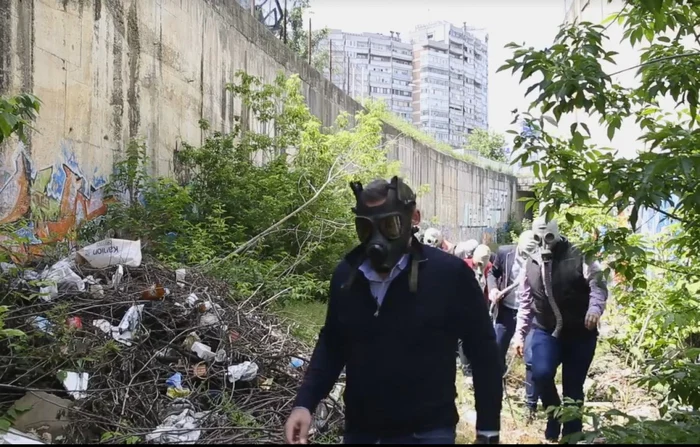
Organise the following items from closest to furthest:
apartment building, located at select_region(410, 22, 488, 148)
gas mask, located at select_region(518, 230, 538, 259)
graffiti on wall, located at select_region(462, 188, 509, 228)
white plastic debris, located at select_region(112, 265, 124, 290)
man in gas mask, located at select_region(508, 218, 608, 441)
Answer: man in gas mask, located at select_region(508, 218, 608, 441) → gas mask, located at select_region(518, 230, 538, 259) → white plastic debris, located at select_region(112, 265, 124, 290) → graffiti on wall, located at select_region(462, 188, 509, 228) → apartment building, located at select_region(410, 22, 488, 148)

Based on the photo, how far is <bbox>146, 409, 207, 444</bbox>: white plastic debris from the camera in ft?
15.7

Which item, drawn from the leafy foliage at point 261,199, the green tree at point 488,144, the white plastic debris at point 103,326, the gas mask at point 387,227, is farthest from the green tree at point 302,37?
the green tree at point 488,144

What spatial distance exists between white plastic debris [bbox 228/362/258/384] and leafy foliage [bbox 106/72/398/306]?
2.39m

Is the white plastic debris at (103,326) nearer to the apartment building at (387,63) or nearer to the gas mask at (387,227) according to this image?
the gas mask at (387,227)

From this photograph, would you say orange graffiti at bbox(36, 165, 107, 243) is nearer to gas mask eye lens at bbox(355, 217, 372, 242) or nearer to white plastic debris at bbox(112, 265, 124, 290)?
white plastic debris at bbox(112, 265, 124, 290)

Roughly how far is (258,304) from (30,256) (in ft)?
8.18

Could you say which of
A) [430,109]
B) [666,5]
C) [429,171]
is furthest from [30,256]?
[430,109]

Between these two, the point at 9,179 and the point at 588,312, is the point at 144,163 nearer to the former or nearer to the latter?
the point at 9,179

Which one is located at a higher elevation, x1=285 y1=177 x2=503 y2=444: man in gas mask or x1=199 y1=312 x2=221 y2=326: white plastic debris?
x1=285 y1=177 x2=503 y2=444: man in gas mask

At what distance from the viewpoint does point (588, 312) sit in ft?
17.9

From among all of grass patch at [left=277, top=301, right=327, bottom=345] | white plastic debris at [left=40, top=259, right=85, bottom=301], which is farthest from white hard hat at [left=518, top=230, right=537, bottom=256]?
white plastic debris at [left=40, top=259, right=85, bottom=301]

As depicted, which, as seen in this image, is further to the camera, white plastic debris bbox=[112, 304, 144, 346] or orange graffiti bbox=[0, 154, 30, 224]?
orange graffiti bbox=[0, 154, 30, 224]

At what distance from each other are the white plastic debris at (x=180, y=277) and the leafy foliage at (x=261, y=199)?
0.99 m

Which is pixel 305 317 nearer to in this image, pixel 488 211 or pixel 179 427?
pixel 179 427
